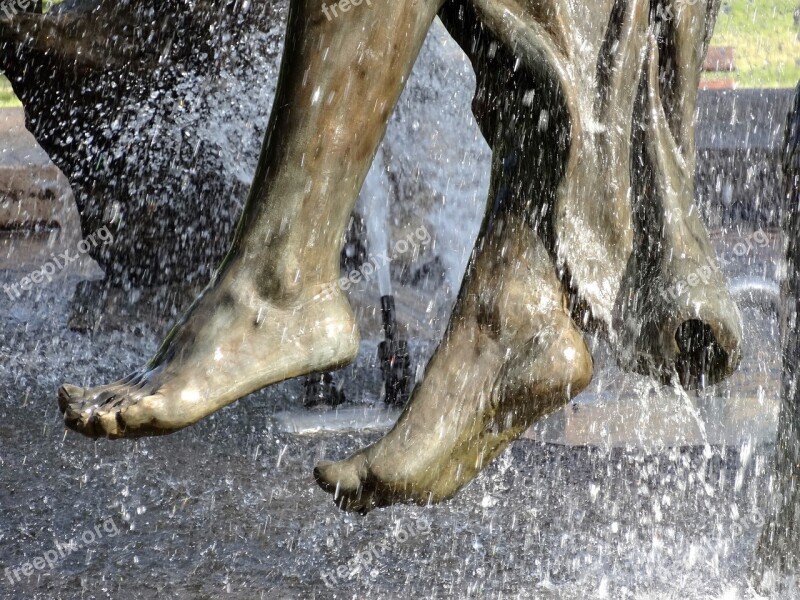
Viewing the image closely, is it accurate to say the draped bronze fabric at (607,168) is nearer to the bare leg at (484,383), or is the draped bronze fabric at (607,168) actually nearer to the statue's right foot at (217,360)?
the bare leg at (484,383)

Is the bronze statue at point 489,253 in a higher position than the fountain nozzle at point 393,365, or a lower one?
higher

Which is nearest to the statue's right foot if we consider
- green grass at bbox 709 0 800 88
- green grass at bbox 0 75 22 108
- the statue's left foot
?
the statue's left foot

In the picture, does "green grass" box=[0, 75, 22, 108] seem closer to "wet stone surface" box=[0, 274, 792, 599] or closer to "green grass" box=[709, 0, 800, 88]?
"green grass" box=[709, 0, 800, 88]

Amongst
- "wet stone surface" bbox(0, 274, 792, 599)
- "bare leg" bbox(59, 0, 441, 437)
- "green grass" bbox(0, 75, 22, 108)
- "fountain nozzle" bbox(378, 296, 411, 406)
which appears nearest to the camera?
"bare leg" bbox(59, 0, 441, 437)

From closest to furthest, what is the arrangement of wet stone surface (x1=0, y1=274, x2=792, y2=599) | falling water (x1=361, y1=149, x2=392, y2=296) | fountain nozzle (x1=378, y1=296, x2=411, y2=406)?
wet stone surface (x1=0, y1=274, x2=792, y2=599)
fountain nozzle (x1=378, y1=296, x2=411, y2=406)
falling water (x1=361, y1=149, x2=392, y2=296)

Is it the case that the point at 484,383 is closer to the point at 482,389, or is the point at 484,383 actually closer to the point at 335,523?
the point at 482,389

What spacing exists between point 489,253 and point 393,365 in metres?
2.19

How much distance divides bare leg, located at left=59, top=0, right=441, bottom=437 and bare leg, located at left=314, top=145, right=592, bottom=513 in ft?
0.65

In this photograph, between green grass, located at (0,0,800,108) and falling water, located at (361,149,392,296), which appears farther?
green grass, located at (0,0,800,108)

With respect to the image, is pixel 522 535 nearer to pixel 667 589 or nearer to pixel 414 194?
pixel 667 589

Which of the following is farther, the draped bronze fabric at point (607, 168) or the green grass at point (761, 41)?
the green grass at point (761, 41)

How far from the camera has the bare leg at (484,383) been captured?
1.83m

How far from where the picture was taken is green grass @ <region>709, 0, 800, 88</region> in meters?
9.86

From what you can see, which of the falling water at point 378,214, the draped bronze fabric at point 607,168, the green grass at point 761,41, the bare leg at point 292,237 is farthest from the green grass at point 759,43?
the bare leg at point 292,237
